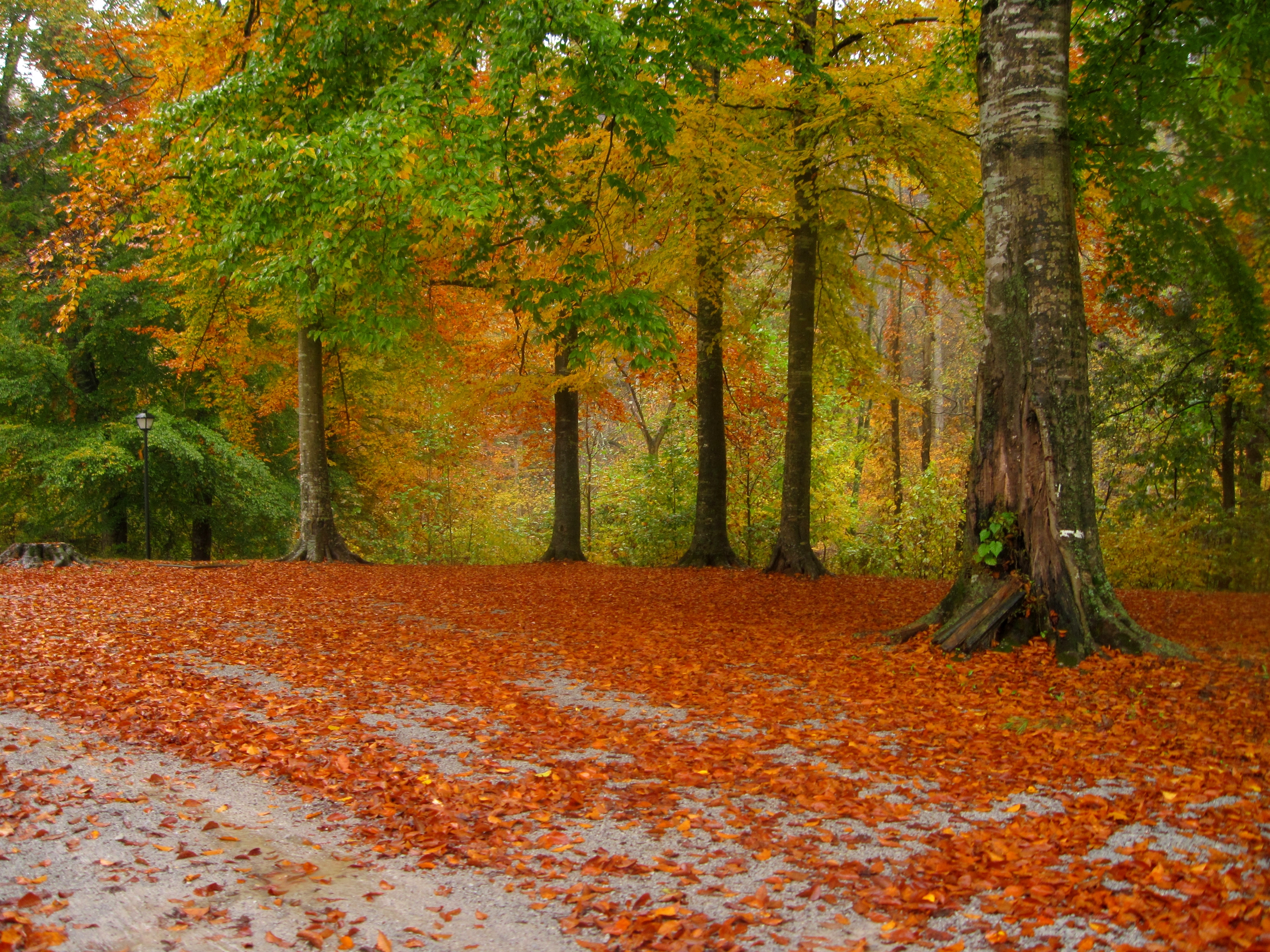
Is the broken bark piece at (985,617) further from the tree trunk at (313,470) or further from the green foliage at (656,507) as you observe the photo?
the tree trunk at (313,470)

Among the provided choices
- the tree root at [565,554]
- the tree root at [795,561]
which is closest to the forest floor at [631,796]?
the tree root at [795,561]

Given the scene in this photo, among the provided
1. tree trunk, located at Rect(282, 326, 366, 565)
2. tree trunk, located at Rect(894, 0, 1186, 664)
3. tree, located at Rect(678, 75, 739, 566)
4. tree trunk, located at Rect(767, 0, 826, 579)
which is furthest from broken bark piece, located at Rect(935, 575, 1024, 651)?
tree trunk, located at Rect(282, 326, 366, 565)

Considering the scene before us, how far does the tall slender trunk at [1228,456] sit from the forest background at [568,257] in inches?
2.7

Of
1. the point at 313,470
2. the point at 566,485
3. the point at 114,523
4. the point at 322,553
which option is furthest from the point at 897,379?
the point at 114,523

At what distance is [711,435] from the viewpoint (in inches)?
539

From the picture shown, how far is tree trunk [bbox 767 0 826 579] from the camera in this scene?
39.3 feet

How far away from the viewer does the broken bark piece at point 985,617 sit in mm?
6012

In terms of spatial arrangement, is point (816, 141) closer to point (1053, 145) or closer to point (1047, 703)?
point (1053, 145)

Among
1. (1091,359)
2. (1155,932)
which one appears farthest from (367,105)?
(1091,359)

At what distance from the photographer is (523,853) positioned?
3.37 metres

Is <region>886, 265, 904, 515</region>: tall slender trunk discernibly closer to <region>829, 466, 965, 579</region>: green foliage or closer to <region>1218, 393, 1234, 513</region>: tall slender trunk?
<region>829, 466, 965, 579</region>: green foliage

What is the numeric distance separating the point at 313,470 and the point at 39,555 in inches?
176

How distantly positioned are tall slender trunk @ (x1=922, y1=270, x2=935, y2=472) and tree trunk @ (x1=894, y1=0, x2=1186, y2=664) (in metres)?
12.4

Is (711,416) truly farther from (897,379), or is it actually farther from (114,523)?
(114,523)
